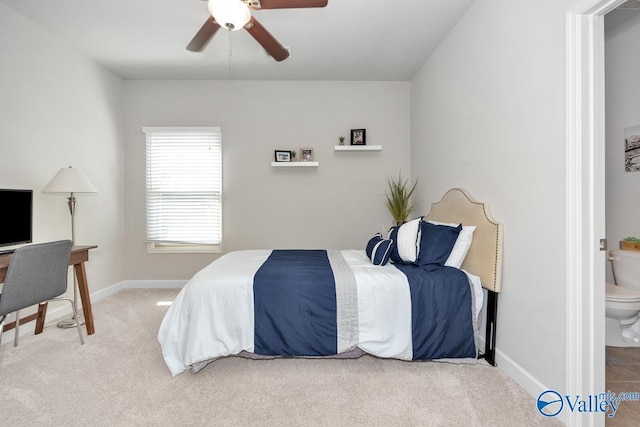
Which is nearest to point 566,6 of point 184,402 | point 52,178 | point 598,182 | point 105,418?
point 598,182

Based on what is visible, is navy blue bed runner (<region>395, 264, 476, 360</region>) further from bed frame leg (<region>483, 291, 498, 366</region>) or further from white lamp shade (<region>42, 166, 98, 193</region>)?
white lamp shade (<region>42, 166, 98, 193</region>)

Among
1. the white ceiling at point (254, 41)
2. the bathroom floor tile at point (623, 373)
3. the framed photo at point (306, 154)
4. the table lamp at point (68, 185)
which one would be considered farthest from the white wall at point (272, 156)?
the bathroom floor tile at point (623, 373)

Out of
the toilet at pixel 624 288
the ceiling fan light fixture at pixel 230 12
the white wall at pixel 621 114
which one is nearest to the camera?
the ceiling fan light fixture at pixel 230 12

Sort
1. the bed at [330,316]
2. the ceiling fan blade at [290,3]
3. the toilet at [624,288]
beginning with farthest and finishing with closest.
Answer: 1. the toilet at [624,288]
2. the bed at [330,316]
3. the ceiling fan blade at [290,3]

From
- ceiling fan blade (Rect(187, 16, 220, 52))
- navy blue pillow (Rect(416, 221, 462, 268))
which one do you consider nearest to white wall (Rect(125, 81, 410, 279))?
navy blue pillow (Rect(416, 221, 462, 268))

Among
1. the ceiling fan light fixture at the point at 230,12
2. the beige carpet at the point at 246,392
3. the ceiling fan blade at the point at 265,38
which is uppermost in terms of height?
the ceiling fan blade at the point at 265,38

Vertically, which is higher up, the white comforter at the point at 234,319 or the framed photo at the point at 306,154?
the framed photo at the point at 306,154

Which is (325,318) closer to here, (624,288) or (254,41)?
(624,288)

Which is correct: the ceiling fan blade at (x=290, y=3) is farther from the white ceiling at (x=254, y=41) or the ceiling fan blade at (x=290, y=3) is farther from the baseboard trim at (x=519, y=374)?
the baseboard trim at (x=519, y=374)

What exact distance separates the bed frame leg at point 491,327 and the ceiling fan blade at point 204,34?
2633mm

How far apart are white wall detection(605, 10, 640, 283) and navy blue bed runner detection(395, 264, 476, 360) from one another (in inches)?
61.6

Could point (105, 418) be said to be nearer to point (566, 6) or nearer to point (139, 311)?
point (139, 311)

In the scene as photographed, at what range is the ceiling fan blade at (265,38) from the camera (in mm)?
2123

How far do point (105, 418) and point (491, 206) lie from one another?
2779 mm
